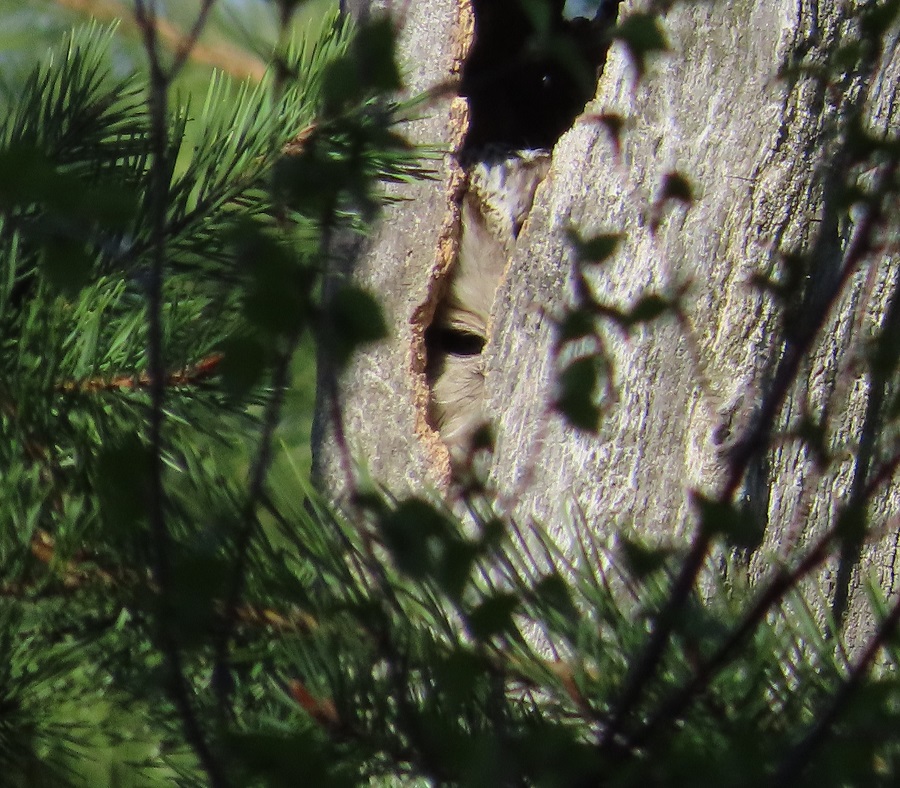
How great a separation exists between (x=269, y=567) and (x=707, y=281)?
1.02m

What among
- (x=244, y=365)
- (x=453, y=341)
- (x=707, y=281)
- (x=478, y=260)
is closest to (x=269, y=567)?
(x=244, y=365)

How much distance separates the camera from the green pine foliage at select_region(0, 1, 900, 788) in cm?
53

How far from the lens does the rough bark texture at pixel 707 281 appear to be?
5.34 ft

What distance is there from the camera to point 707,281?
1646 millimetres

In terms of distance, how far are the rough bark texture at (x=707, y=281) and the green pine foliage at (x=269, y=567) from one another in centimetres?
43

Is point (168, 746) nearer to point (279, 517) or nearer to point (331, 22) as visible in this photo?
point (279, 517)

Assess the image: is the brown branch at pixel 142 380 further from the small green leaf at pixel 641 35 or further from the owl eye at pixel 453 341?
the owl eye at pixel 453 341

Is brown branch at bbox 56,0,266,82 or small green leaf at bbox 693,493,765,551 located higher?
brown branch at bbox 56,0,266,82

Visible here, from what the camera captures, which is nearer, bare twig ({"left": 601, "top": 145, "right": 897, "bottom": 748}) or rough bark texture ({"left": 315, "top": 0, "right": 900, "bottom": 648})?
bare twig ({"left": 601, "top": 145, "right": 897, "bottom": 748})

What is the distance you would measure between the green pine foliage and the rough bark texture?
43cm

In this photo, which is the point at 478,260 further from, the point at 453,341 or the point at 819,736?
the point at 819,736

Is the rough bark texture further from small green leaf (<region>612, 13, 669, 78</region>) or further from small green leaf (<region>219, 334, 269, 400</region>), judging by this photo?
small green leaf (<region>219, 334, 269, 400</region>)

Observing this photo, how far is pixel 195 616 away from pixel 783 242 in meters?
1.32

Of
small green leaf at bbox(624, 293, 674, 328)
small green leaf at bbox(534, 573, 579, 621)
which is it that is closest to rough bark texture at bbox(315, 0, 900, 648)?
small green leaf at bbox(534, 573, 579, 621)
